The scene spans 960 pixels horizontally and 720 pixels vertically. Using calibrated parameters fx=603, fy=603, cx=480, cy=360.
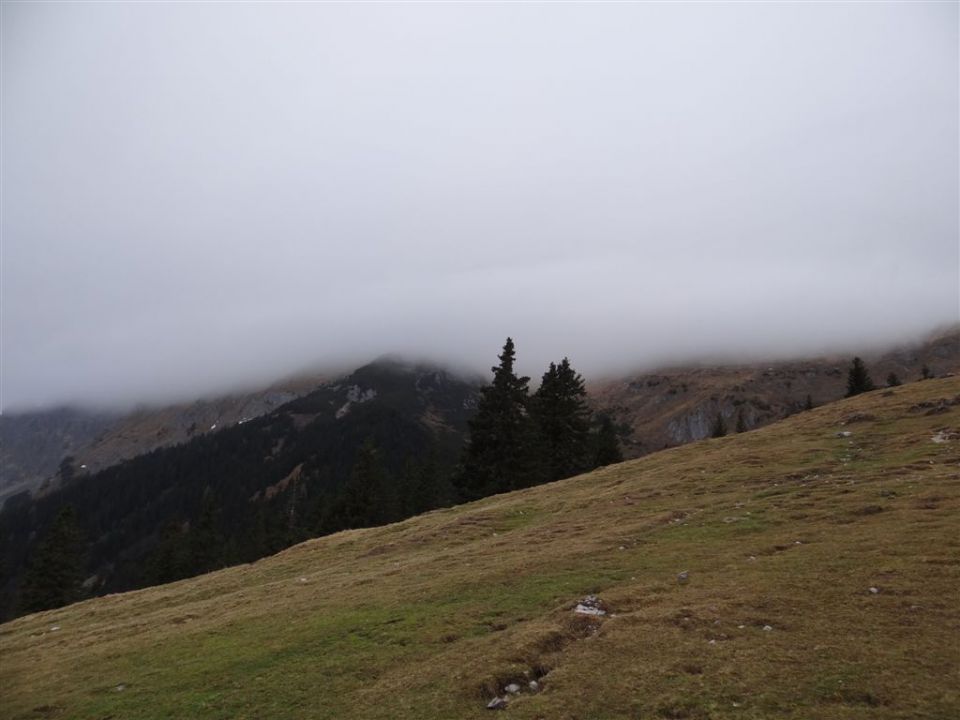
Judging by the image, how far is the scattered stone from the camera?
67.2ft

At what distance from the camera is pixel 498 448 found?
2879 inches

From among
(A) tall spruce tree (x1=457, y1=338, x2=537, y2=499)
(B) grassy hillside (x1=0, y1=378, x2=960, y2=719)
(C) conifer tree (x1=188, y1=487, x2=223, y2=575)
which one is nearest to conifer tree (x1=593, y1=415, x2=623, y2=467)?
(A) tall spruce tree (x1=457, y1=338, x2=537, y2=499)

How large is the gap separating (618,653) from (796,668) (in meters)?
4.44

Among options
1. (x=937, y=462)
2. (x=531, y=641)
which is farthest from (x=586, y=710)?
(x=937, y=462)

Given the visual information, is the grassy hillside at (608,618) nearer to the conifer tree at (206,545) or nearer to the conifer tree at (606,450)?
the conifer tree at (606,450)

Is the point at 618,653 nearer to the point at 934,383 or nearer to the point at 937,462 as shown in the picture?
the point at 937,462

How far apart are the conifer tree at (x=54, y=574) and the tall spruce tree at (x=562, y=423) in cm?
6992

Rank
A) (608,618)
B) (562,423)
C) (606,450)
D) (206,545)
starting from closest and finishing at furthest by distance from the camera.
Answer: (608,618) → (562,423) → (606,450) → (206,545)

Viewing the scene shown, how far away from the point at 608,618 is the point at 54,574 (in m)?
94.5

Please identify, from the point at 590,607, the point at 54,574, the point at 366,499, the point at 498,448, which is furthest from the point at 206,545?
the point at 590,607

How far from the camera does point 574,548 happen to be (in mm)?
30266

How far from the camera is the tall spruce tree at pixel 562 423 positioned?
79.6 m

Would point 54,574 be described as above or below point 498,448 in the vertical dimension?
below

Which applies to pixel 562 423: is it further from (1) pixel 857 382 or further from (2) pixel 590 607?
(2) pixel 590 607
